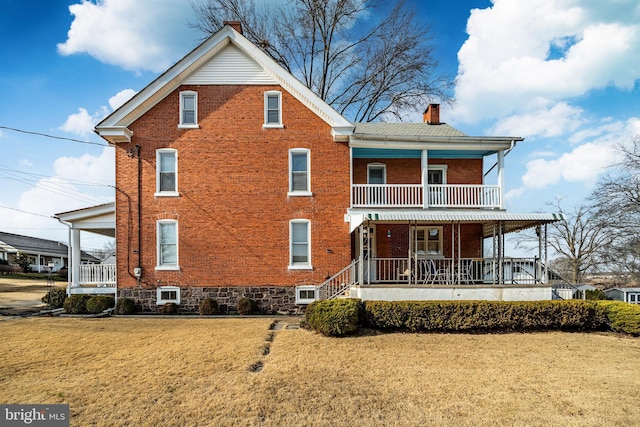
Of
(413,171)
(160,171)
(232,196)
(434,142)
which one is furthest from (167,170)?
(434,142)

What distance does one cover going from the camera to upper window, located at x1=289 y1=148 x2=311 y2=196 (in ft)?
51.2

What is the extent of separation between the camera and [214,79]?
Answer: 51.4 ft

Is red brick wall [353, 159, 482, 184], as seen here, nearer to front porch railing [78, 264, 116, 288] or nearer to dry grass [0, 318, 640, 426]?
dry grass [0, 318, 640, 426]

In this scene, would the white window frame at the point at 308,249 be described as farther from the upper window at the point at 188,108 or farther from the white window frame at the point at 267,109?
the upper window at the point at 188,108

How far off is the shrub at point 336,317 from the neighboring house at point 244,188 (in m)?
3.78

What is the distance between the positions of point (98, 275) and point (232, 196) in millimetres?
6449

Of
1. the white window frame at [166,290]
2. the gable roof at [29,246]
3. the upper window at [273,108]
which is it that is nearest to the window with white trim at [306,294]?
the white window frame at [166,290]

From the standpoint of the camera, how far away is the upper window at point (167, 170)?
610 inches

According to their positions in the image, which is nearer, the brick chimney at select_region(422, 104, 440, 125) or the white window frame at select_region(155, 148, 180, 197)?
the white window frame at select_region(155, 148, 180, 197)

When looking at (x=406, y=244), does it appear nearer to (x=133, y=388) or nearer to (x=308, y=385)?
(x=308, y=385)

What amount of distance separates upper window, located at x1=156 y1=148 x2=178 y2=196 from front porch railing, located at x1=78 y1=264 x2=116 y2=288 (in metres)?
3.94

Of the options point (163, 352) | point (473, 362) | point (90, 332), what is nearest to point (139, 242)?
point (90, 332)

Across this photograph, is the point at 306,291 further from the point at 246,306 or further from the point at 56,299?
the point at 56,299

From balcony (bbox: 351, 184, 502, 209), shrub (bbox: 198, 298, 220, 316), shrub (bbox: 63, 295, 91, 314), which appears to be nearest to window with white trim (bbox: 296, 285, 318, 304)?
shrub (bbox: 198, 298, 220, 316)
